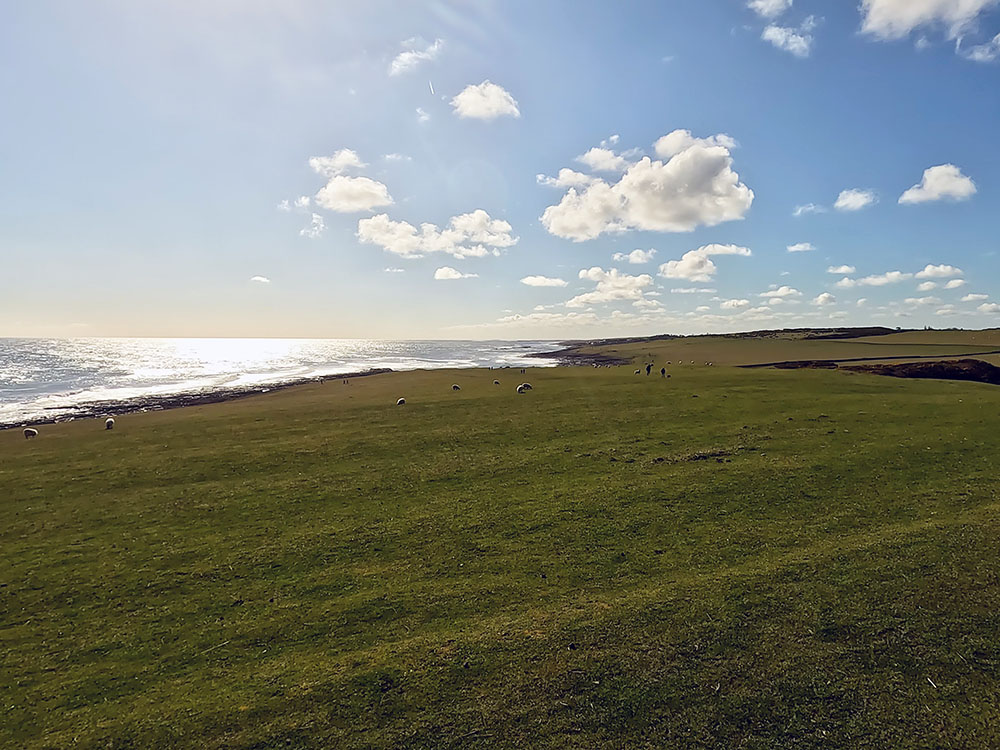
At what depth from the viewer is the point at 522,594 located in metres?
11.7

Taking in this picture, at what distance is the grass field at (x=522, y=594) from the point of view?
8445 millimetres

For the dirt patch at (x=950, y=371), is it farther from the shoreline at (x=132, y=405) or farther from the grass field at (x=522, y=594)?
the shoreline at (x=132, y=405)

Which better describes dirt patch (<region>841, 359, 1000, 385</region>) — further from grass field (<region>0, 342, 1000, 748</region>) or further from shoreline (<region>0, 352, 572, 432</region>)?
shoreline (<region>0, 352, 572, 432</region>)

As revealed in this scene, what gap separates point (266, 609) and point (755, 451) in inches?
710

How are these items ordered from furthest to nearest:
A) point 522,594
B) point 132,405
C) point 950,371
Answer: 1. point 132,405
2. point 950,371
3. point 522,594

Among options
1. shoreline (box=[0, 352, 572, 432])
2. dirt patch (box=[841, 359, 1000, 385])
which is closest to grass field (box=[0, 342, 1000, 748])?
dirt patch (box=[841, 359, 1000, 385])

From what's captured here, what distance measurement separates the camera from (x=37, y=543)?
15.5 m

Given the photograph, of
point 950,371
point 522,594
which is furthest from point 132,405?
point 950,371

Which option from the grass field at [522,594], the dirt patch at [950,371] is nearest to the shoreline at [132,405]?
the grass field at [522,594]

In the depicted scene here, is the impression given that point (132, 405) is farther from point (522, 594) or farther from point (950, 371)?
point (950, 371)

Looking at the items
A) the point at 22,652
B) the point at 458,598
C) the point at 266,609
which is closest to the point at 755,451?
the point at 458,598

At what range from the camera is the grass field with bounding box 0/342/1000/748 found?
8.45 metres

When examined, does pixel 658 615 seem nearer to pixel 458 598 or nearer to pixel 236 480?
pixel 458 598

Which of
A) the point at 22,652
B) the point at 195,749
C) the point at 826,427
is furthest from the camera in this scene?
the point at 826,427
